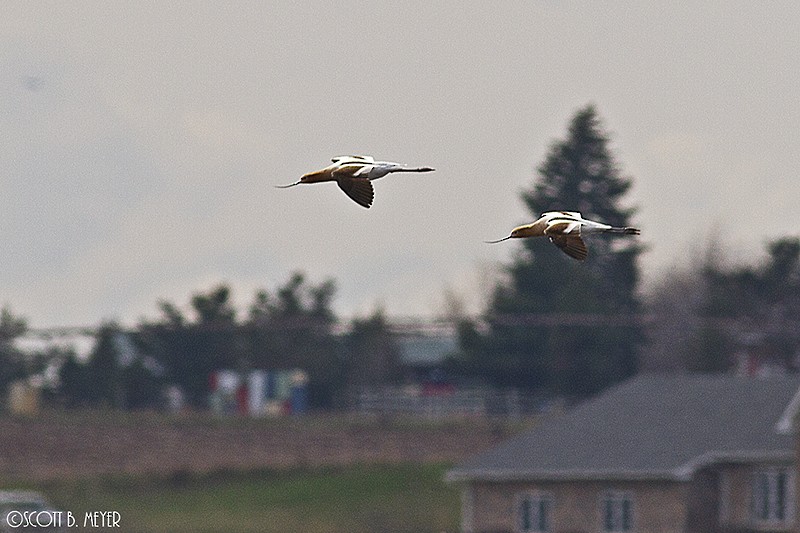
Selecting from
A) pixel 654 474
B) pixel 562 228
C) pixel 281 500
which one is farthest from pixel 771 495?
pixel 562 228

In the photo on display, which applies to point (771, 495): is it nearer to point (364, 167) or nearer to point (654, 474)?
point (654, 474)

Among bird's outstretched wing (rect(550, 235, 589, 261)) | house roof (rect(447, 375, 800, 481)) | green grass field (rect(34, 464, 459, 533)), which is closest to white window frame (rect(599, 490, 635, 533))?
house roof (rect(447, 375, 800, 481))

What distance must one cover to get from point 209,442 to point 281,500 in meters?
5.52

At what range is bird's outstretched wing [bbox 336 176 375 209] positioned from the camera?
1512cm

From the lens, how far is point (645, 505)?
66.2 meters

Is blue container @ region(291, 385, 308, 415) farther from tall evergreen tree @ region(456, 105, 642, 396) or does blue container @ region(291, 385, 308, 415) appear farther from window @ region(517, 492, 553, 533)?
window @ region(517, 492, 553, 533)

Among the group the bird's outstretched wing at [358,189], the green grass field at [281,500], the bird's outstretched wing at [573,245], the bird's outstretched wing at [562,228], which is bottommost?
the green grass field at [281,500]

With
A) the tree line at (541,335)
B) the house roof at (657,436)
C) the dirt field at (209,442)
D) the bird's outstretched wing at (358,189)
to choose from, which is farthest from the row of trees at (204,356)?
the bird's outstretched wing at (358,189)

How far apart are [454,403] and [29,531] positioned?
1348 inches

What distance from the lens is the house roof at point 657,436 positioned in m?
66.5

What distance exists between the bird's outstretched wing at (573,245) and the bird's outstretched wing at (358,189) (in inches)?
51.8

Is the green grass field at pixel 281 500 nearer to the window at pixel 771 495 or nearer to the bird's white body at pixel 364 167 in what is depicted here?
the window at pixel 771 495

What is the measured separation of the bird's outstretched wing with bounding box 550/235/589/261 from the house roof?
168 ft

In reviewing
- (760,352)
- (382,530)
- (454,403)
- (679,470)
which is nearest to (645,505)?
(679,470)
